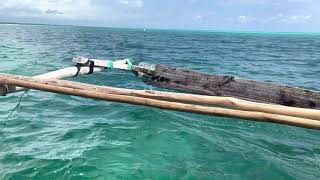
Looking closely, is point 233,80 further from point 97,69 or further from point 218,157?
point 97,69

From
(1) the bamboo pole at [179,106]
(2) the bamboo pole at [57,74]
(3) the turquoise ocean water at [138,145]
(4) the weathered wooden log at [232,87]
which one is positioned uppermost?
(1) the bamboo pole at [179,106]

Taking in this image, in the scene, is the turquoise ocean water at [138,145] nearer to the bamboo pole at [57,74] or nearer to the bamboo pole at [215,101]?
the bamboo pole at [57,74]

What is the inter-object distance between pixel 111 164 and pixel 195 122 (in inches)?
158

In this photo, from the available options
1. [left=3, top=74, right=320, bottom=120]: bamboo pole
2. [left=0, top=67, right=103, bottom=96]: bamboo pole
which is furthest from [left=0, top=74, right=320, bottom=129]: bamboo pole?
[left=0, top=67, right=103, bottom=96]: bamboo pole

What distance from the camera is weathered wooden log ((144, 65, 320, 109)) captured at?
364 inches

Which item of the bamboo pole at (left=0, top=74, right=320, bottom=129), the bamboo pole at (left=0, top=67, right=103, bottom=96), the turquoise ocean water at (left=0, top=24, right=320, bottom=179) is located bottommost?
the turquoise ocean water at (left=0, top=24, right=320, bottom=179)

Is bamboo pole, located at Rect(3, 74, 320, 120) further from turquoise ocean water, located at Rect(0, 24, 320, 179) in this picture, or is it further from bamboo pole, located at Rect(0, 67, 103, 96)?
turquoise ocean water, located at Rect(0, 24, 320, 179)

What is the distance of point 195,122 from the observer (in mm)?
10930

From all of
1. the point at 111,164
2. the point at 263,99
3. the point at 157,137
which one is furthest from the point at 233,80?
the point at 111,164

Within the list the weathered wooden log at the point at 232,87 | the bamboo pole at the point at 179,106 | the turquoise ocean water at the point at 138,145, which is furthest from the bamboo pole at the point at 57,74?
the weathered wooden log at the point at 232,87

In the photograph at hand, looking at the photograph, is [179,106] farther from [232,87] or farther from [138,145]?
[232,87]

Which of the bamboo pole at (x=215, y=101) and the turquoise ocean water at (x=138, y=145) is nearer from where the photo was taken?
the bamboo pole at (x=215, y=101)

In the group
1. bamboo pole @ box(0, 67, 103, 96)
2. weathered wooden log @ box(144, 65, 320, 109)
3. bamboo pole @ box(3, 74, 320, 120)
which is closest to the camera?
bamboo pole @ box(3, 74, 320, 120)

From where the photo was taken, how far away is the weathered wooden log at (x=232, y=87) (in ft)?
30.3
